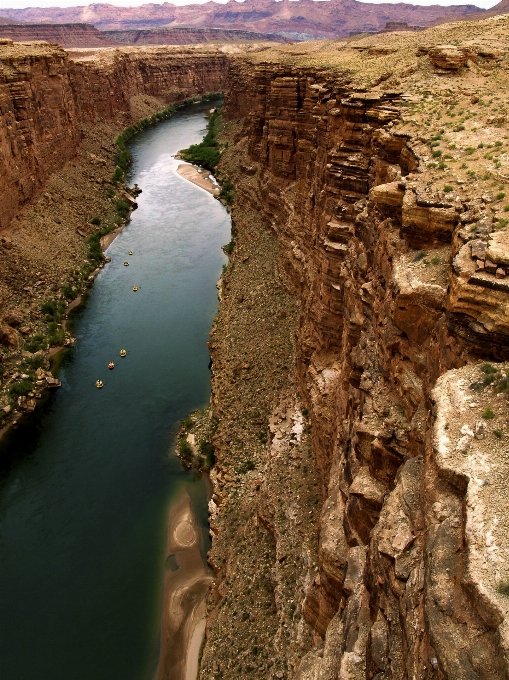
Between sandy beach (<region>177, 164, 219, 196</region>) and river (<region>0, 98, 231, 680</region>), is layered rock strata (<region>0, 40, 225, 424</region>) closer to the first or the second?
river (<region>0, 98, 231, 680</region>)

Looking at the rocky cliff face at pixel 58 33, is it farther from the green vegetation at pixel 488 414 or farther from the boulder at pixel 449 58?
the green vegetation at pixel 488 414

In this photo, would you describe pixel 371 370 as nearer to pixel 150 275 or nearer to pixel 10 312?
pixel 10 312

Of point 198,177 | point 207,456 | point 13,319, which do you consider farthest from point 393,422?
point 198,177

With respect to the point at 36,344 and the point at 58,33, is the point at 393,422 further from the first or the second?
the point at 58,33

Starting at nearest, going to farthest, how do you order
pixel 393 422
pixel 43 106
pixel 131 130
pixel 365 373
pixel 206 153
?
pixel 393 422 → pixel 365 373 → pixel 43 106 → pixel 206 153 → pixel 131 130


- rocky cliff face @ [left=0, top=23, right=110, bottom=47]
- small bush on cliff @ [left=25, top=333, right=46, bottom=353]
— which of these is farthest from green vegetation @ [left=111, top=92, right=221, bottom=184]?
rocky cliff face @ [left=0, top=23, right=110, bottom=47]

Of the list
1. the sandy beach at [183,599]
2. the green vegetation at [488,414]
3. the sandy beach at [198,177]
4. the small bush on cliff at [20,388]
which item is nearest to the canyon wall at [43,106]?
the sandy beach at [198,177]

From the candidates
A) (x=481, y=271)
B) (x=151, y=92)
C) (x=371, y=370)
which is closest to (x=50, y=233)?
(x=371, y=370)
